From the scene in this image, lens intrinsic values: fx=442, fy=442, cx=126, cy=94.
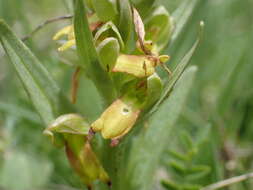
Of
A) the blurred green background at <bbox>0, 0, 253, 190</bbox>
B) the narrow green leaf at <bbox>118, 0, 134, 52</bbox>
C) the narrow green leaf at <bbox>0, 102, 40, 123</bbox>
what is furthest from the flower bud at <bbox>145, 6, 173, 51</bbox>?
the narrow green leaf at <bbox>0, 102, 40, 123</bbox>

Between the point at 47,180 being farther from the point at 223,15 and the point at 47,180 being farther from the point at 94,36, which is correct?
the point at 223,15

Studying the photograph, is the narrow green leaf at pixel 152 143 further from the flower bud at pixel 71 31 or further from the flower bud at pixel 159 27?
the flower bud at pixel 71 31

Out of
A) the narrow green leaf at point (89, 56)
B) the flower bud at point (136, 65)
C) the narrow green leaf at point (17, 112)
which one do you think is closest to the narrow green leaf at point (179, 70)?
the flower bud at point (136, 65)

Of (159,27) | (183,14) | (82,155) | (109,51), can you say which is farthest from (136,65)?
(183,14)

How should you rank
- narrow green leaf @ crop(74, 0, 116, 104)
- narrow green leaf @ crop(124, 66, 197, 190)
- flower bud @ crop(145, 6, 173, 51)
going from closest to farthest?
narrow green leaf @ crop(74, 0, 116, 104)
flower bud @ crop(145, 6, 173, 51)
narrow green leaf @ crop(124, 66, 197, 190)

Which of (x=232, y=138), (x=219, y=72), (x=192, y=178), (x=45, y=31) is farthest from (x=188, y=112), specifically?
(x=45, y=31)

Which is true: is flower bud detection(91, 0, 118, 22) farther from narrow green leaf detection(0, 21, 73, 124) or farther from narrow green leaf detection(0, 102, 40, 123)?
narrow green leaf detection(0, 102, 40, 123)

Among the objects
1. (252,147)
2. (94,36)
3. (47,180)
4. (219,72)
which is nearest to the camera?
(94,36)
